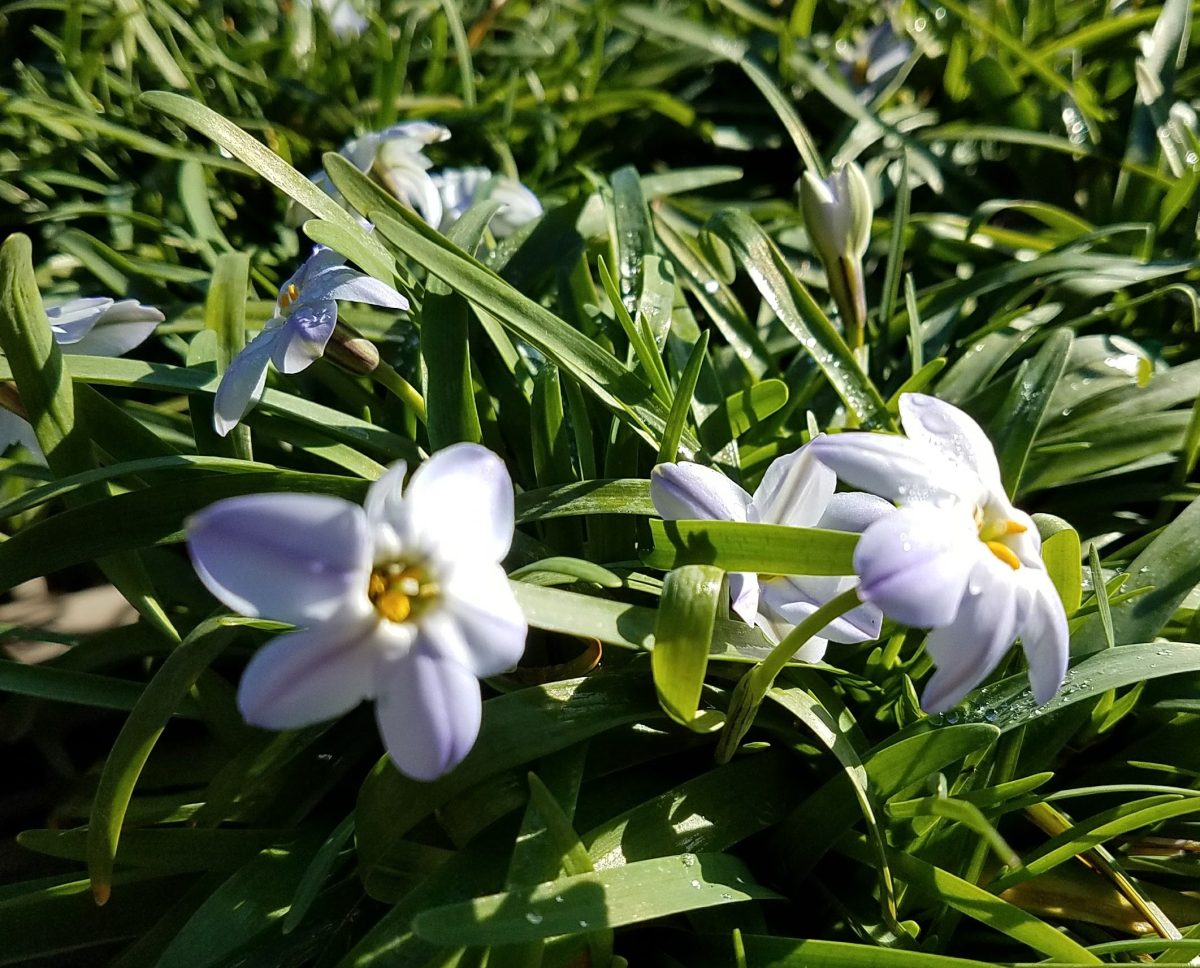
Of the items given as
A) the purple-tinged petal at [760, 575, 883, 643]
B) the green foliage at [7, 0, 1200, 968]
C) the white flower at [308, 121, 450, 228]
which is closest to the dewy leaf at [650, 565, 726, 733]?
the green foliage at [7, 0, 1200, 968]

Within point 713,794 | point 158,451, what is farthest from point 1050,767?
point 158,451

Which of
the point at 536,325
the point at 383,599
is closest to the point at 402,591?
the point at 383,599

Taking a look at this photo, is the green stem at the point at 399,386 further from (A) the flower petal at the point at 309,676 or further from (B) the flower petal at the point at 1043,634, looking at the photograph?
(B) the flower petal at the point at 1043,634

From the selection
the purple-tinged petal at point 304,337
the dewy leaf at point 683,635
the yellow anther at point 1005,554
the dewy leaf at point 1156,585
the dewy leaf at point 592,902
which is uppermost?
the yellow anther at point 1005,554

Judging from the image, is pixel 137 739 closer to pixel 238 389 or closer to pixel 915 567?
pixel 238 389

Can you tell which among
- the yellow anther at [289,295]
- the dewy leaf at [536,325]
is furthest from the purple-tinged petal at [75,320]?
the dewy leaf at [536,325]

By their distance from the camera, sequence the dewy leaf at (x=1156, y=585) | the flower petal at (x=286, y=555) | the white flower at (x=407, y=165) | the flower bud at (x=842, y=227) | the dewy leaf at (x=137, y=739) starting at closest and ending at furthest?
the flower petal at (x=286, y=555), the dewy leaf at (x=137, y=739), the dewy leaf at (x=1156, y=585), the flower bud at (x=842, y=227), the white flower at (x=407, y=165)

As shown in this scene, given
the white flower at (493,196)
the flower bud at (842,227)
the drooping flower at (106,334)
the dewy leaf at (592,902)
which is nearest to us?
the dewy leaf at (592,902)
